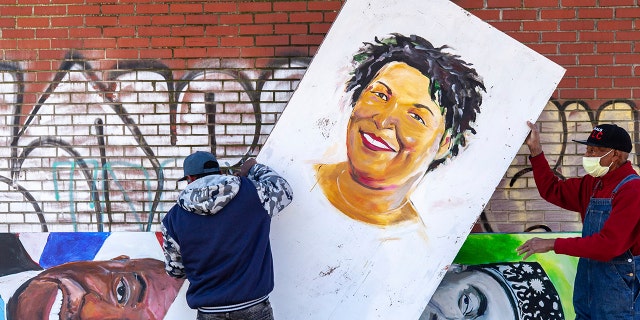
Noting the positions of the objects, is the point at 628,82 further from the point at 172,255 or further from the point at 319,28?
the point at 172,255

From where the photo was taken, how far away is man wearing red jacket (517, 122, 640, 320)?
10.3 ft

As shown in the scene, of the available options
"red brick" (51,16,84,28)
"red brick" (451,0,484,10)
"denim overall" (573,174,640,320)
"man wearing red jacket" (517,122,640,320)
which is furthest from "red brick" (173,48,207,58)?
"denim overall" (573,174,640,320)

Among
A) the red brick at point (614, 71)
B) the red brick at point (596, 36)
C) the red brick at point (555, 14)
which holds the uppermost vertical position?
the red brick at point (555, 14)

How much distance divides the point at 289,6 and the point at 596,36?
2.09m

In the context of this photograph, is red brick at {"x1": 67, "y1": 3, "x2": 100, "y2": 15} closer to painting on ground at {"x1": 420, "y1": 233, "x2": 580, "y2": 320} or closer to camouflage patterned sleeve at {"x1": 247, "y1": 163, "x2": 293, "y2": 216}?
camouflage patterned sleeve at {"x1": 247, "y1": 163, "x2": 293, "y2": 216}

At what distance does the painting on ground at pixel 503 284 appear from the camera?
4.16 meters

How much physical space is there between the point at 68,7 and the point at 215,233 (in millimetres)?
2248

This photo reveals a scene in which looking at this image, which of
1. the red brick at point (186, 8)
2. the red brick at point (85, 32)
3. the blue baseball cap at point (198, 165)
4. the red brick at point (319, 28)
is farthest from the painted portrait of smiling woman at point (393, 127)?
the red brick at point (85, 32)

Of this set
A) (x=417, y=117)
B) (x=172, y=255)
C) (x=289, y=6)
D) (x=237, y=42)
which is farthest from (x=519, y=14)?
(x=172, y=255)

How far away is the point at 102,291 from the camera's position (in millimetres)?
4195

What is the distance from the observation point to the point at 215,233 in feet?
10.00

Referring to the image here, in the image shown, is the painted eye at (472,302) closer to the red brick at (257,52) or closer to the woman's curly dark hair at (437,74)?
the woman's curly dark hair at (437,74)

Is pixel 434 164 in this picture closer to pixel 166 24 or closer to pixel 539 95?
pixel 539 95

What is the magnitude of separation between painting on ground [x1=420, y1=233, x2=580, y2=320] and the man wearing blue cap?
1528mm
